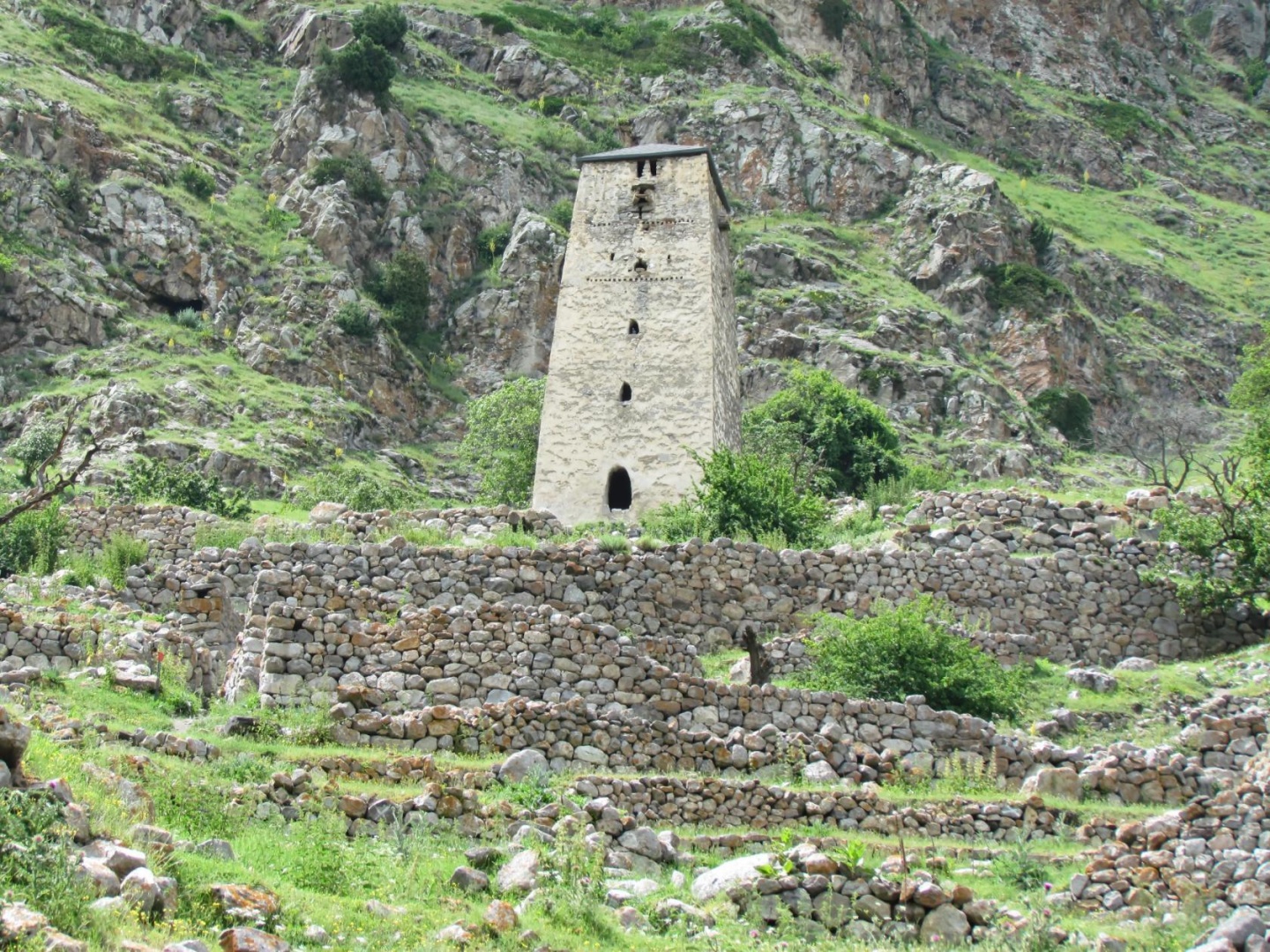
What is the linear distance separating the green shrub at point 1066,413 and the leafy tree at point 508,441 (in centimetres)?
2766

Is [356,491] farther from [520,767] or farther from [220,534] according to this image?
[520,767]

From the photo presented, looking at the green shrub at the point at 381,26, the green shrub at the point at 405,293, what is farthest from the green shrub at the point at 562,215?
the green shrub at the point at 381,26

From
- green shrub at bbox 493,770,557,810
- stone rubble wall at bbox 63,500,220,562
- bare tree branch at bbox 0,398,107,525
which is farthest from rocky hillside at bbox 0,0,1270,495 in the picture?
green shrub at bbox 493,770,557,810

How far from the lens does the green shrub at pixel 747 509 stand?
2267 cm

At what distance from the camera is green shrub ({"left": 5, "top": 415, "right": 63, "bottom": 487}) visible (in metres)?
34.9

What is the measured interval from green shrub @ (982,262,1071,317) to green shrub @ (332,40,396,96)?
104ft

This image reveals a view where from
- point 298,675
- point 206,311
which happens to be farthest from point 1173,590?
point 206,311

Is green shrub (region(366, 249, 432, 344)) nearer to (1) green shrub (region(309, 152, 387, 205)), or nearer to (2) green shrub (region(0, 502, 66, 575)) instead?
(1) green shrub (region(309, 152, 387, 205))

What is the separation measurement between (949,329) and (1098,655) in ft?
149

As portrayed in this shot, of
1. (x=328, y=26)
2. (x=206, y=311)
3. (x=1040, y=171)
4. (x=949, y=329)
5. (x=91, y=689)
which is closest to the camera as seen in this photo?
(x=91, y=689)

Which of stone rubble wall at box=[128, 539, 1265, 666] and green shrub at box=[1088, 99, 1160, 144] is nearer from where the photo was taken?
stone rubble wall at box=[128, 539, 1265, 666]

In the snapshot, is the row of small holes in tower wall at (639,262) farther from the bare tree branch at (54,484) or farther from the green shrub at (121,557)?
the bare tree branch at (54,484)

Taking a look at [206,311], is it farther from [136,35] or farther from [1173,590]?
[1173,590]

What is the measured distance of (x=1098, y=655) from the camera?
19594 millimetres
